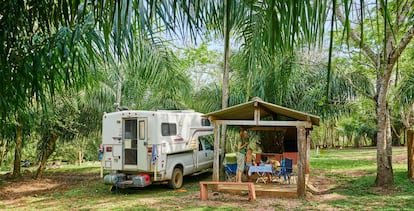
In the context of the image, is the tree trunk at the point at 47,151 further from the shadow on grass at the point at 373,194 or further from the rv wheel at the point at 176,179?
the shadow on grass at the point at 373,194

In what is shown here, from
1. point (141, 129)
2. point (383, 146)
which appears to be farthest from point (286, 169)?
point (141, 129)

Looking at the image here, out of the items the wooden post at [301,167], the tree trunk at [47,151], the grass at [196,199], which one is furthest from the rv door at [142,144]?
the tree trunk at [47,151]

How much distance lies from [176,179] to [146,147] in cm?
130

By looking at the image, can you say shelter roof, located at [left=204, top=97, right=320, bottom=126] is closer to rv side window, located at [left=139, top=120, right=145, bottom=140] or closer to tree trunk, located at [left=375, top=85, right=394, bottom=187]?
tree trunk, located at [left=375, top=85, right=394, bottom=187]

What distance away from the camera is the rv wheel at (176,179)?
962 centimetres

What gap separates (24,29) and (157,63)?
6.51 ft

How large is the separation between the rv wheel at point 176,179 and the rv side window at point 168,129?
3.24 ft

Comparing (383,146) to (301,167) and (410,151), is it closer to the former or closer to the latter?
(410,151)

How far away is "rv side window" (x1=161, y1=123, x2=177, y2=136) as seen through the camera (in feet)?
30.8

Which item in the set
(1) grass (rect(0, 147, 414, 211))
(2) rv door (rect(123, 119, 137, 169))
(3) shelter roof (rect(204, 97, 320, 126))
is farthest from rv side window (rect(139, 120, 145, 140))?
(3) shelter roof (rect(204, 97, 320, 126))

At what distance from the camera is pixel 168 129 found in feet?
31.5

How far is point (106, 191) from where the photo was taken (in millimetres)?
9820

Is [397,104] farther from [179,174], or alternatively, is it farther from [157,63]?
[157,63]

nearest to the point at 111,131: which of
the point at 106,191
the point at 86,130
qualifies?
the point at 106,191
